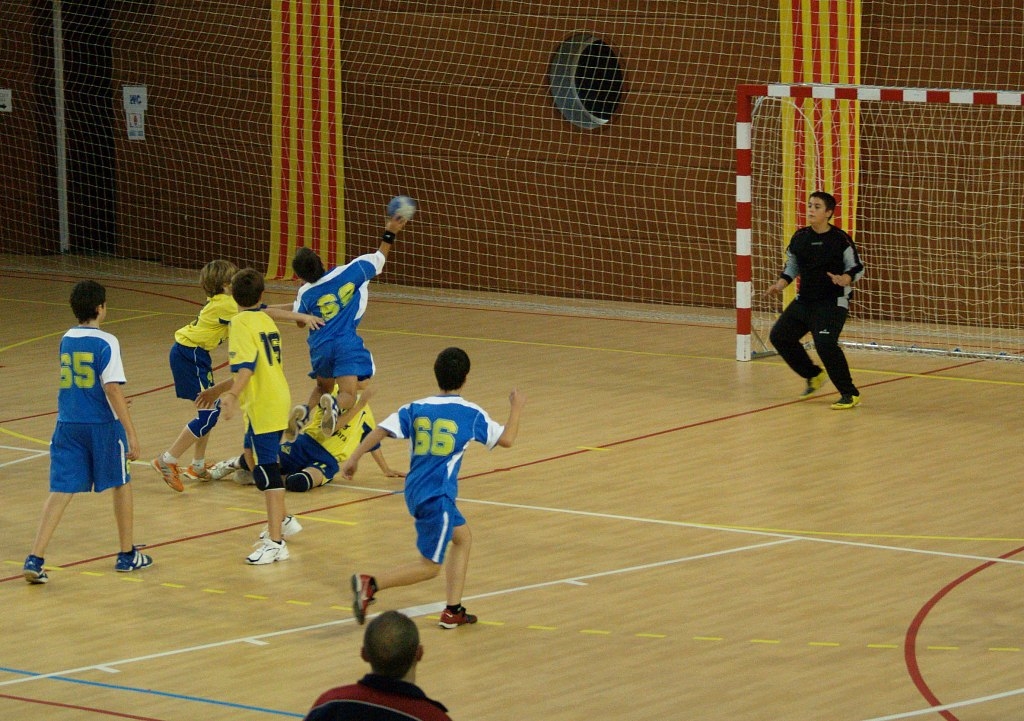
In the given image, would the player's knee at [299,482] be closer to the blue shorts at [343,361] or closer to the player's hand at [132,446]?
the blue shorts at [343,361]

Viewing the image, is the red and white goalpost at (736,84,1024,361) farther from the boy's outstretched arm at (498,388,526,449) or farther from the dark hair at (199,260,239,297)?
the boy's outstretched arm at (498,388,526,449)

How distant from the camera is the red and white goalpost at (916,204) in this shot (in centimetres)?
1720

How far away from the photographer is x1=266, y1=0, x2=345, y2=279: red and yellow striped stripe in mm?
21641

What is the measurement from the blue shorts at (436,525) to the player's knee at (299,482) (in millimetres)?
3322

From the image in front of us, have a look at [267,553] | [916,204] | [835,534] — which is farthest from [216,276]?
[916,204]

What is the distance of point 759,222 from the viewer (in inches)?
732

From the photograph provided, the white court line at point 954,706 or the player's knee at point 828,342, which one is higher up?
the player's knee at point 828,342

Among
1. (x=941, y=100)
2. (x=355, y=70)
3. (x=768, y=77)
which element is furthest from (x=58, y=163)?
(x=941, y=100)

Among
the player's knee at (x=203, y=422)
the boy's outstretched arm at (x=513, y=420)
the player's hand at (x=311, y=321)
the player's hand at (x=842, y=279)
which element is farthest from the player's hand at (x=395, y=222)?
the player's hand at (x=842, y=279)

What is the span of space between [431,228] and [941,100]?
860 cm

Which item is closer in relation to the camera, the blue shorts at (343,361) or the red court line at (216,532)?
the red court line at (216,532)

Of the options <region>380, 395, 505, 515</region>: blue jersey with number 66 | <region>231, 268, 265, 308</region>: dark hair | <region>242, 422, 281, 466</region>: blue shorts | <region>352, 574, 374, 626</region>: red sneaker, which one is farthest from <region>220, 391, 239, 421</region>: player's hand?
<region>352, 574, 374, 626</region>: red sneaker

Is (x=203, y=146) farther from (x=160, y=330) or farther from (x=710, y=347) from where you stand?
(x=710, y=347)

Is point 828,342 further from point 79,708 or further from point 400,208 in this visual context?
point 79,708
